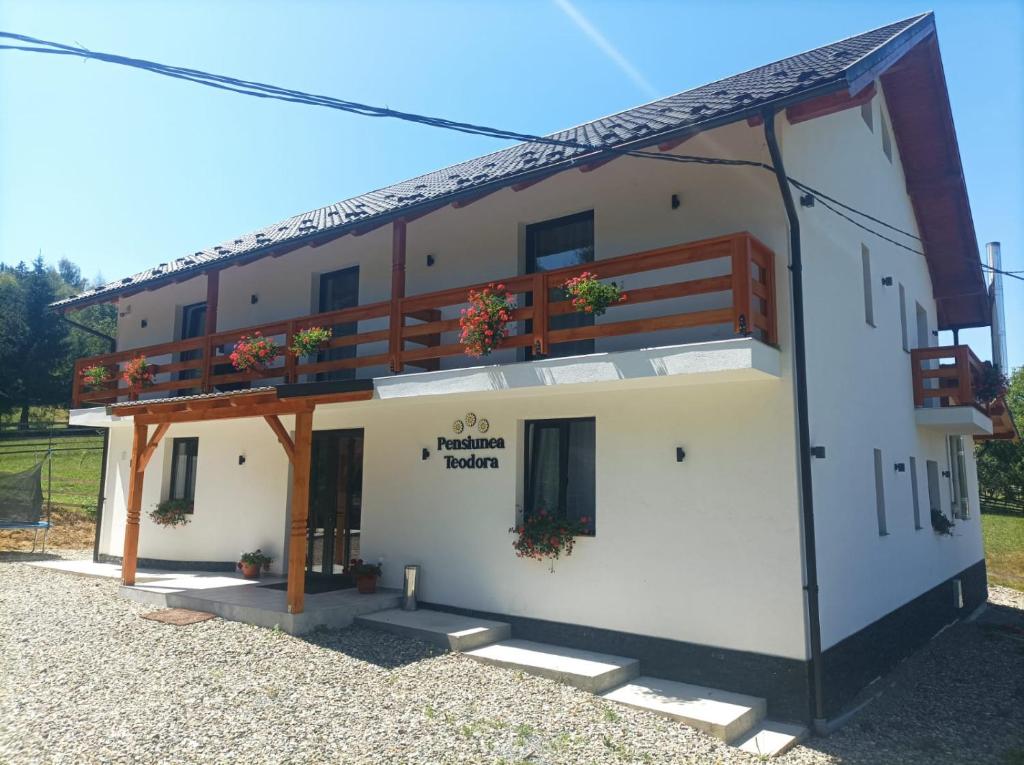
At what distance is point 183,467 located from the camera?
1428cm

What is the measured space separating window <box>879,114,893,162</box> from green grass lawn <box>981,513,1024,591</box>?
1202 centimetres

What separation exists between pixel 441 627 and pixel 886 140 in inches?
434

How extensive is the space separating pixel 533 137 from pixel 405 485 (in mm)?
5694

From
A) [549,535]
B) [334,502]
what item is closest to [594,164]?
[549,535]

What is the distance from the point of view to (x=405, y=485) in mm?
10336

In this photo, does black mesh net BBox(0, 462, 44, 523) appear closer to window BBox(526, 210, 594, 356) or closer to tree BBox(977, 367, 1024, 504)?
window BBox(526, 210, 594, 356)

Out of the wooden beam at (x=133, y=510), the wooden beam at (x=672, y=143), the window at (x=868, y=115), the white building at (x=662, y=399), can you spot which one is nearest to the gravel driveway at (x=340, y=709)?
the white building at (x=662, y=399)

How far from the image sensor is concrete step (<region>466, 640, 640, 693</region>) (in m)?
7.15

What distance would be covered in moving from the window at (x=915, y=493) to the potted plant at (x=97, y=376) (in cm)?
1468

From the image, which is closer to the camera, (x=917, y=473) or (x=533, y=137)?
(x=533, y=137)

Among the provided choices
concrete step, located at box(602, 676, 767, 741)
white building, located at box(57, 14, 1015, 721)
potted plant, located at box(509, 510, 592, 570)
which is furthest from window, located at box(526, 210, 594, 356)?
concrete step, located at box(602, 676, 767, 741)

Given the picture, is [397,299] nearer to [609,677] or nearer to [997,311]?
[609,677]

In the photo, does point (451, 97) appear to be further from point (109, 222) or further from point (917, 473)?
point (917, 473)

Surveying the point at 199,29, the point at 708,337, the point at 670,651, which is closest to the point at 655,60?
the point at 708,337
